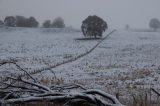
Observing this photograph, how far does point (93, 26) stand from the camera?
67125mm

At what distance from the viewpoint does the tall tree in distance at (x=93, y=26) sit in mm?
67562

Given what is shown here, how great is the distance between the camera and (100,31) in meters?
68.8

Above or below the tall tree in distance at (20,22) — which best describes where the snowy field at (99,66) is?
below

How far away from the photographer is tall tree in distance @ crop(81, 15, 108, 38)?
67.6 metres

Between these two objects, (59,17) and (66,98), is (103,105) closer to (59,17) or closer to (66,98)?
(66,98)

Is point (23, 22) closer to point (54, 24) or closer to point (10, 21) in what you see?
point (10, 21)

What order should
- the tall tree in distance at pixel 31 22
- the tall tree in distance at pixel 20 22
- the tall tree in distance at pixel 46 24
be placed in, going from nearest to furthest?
the tall tree in distance at pixel 20 22, the tall tree in distance at pixel 31 22, the tall tree in distance at pixel 46 24

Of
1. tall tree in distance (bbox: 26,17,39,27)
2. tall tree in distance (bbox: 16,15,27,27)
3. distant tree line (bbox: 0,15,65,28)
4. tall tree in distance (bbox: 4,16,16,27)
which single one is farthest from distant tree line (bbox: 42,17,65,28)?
tall tree in distance (bbox: 4,16,16,27)

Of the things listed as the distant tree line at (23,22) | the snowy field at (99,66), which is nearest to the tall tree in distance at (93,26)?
the snowy field at (99,66)

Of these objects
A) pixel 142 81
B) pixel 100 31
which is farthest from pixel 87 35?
pixel 142 81

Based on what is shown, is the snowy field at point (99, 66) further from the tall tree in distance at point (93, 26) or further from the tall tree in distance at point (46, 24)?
the tall tree in distance at point (46, 24)

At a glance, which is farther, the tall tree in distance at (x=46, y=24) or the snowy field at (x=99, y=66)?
the tall tree in distance at (x=46, y=24)

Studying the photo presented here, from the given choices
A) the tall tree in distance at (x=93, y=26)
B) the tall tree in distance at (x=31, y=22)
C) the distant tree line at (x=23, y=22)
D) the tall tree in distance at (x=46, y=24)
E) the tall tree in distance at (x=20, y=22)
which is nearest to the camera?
the tall tree in distance at (x=93, y=26)

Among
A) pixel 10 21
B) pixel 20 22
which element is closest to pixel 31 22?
pixel 20 22
